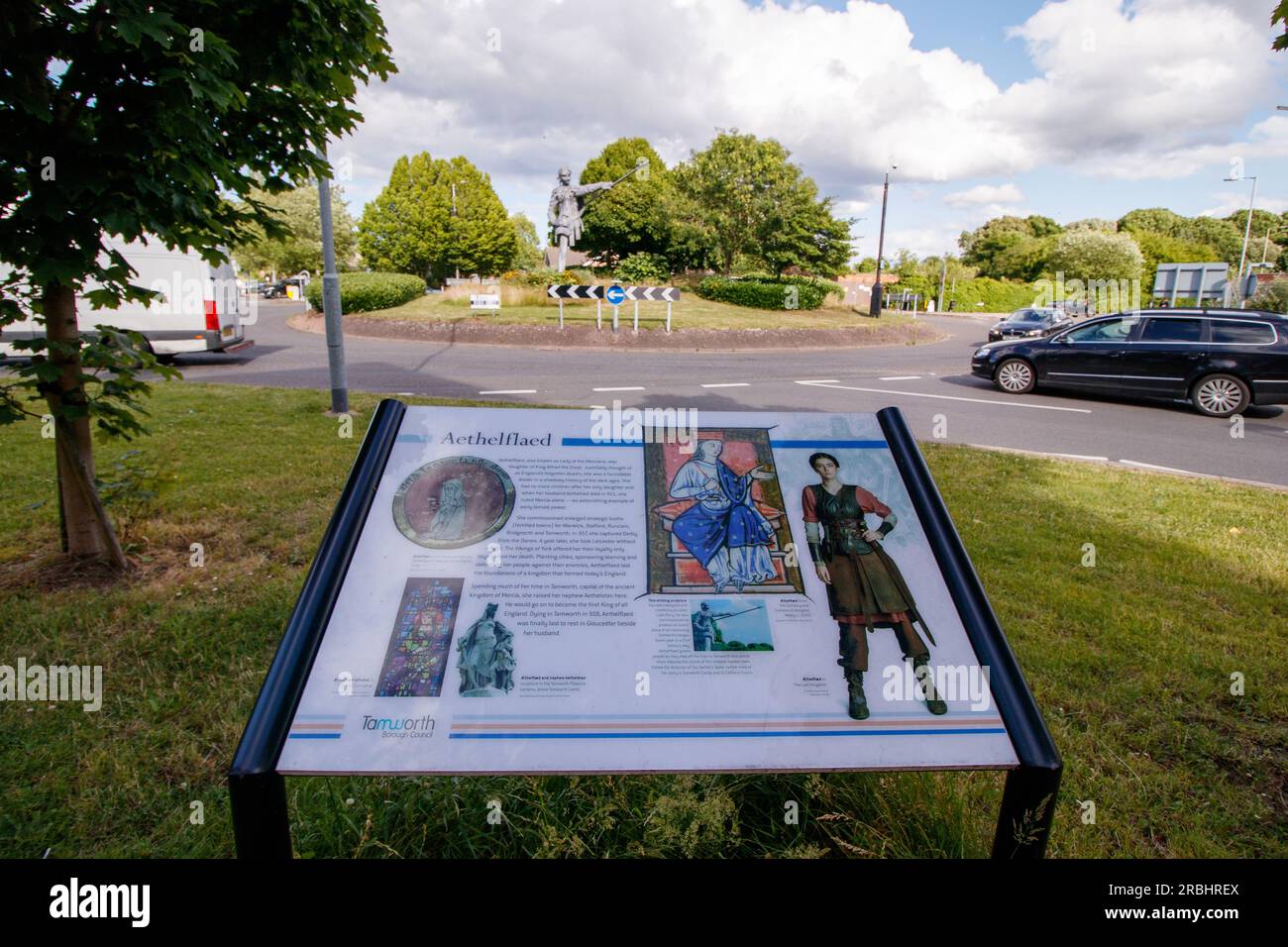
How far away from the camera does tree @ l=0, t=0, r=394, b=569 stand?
118 inches

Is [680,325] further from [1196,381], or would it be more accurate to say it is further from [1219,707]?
[1219,707]

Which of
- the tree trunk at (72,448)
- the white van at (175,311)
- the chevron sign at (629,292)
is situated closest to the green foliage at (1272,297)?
the chevron sign at (629,292)

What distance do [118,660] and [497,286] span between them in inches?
1034

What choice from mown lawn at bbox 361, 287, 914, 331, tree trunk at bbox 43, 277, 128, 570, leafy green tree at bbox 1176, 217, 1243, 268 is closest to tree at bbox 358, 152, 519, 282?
mown lawn at bbox 361, 287, 914, 331

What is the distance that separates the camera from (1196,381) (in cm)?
1109

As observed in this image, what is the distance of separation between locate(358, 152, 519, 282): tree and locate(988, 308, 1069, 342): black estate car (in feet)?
145

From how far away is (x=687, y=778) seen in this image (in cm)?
249

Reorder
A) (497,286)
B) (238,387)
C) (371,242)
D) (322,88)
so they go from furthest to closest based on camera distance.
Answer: (371,242)
(497,286)
(238,387)
(322,88)

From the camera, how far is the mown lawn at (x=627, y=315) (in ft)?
71.4

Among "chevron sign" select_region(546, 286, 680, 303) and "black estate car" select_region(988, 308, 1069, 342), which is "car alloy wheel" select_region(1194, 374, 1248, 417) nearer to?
"chevron sign" select_region(546, 286, 680, 303)

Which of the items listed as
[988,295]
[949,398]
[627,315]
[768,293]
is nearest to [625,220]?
[768,293]

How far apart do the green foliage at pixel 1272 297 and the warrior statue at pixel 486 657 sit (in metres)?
43.3

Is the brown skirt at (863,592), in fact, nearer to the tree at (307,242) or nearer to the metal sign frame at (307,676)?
the metal sign frame at (307,676)
